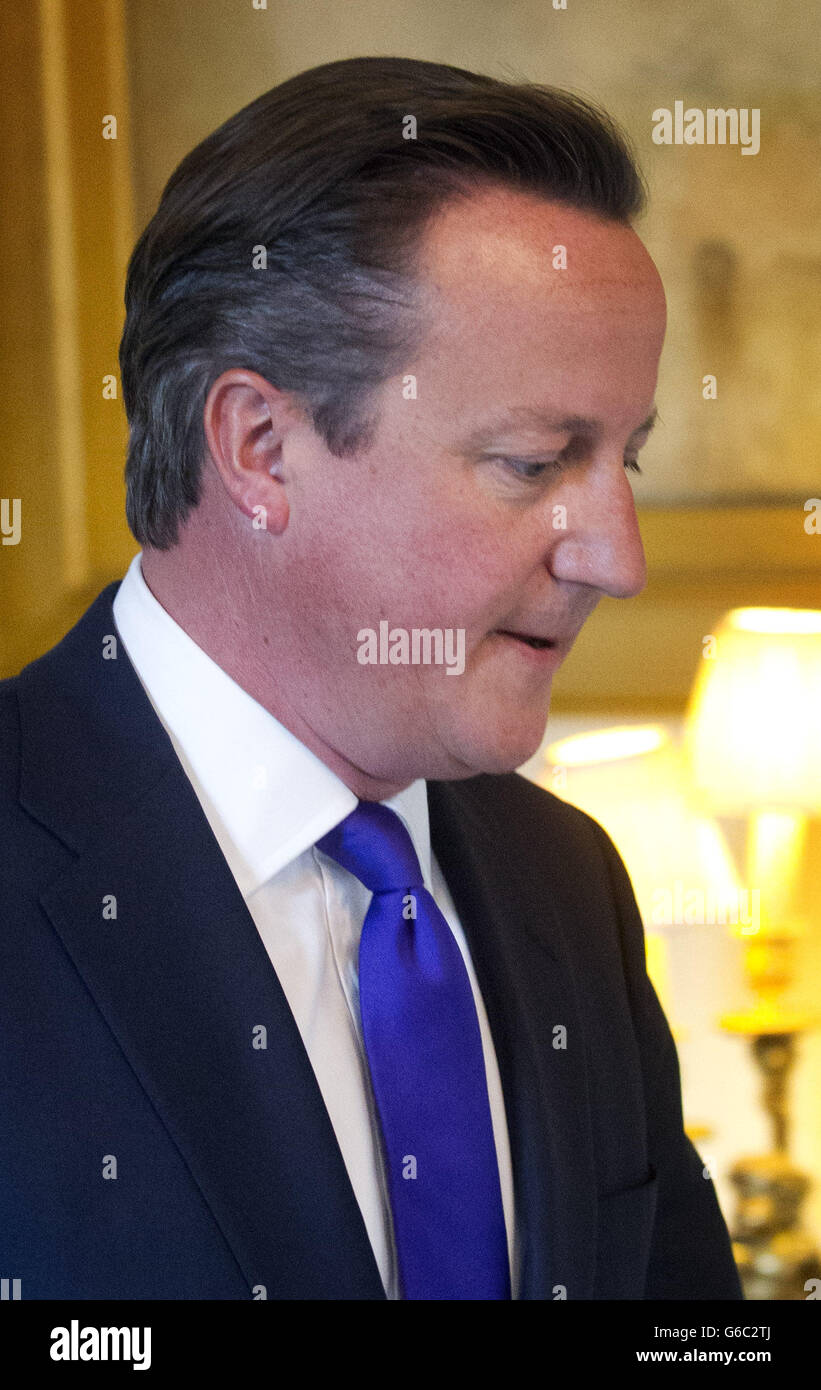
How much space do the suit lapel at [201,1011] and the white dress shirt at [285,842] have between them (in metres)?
0.03

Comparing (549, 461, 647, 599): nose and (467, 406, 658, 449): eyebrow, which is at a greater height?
(467, 406, 658, 449): eyebrow

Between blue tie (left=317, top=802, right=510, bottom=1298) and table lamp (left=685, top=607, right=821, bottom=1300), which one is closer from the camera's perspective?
blue tie (left=317, top=802, right=510, bottom=1298)

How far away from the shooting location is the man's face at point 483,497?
650 mm

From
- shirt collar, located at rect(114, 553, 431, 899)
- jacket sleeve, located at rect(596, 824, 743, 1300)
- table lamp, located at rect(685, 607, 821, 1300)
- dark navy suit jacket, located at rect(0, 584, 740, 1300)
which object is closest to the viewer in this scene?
dark navy suit jacket, located at rect(0, 584, 740, 1300)

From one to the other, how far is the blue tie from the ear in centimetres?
16

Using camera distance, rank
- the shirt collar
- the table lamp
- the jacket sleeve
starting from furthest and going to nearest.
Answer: the table lamp
the jacket sleeve
the shirt collar

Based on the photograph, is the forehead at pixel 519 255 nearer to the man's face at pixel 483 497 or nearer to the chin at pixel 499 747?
the man's face at pixel 483 497

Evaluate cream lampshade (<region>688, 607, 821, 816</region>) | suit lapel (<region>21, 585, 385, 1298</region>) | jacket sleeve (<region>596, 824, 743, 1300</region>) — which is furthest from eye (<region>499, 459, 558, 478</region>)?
cream lampshade (<region>688, 607, 821, 816</region>)

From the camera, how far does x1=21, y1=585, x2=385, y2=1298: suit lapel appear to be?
22.4 inches

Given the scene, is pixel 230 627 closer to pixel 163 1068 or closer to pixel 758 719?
pixel 163 1068

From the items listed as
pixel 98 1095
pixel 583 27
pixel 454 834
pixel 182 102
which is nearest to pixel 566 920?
pixel 454 834

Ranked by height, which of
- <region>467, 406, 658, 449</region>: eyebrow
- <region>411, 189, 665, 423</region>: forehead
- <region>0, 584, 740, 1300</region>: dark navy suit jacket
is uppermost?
<region>411, 189, 665, 423</region>: forehead

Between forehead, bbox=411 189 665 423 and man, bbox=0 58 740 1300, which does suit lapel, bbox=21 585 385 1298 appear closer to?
man, bbox=0 58 740 1300
